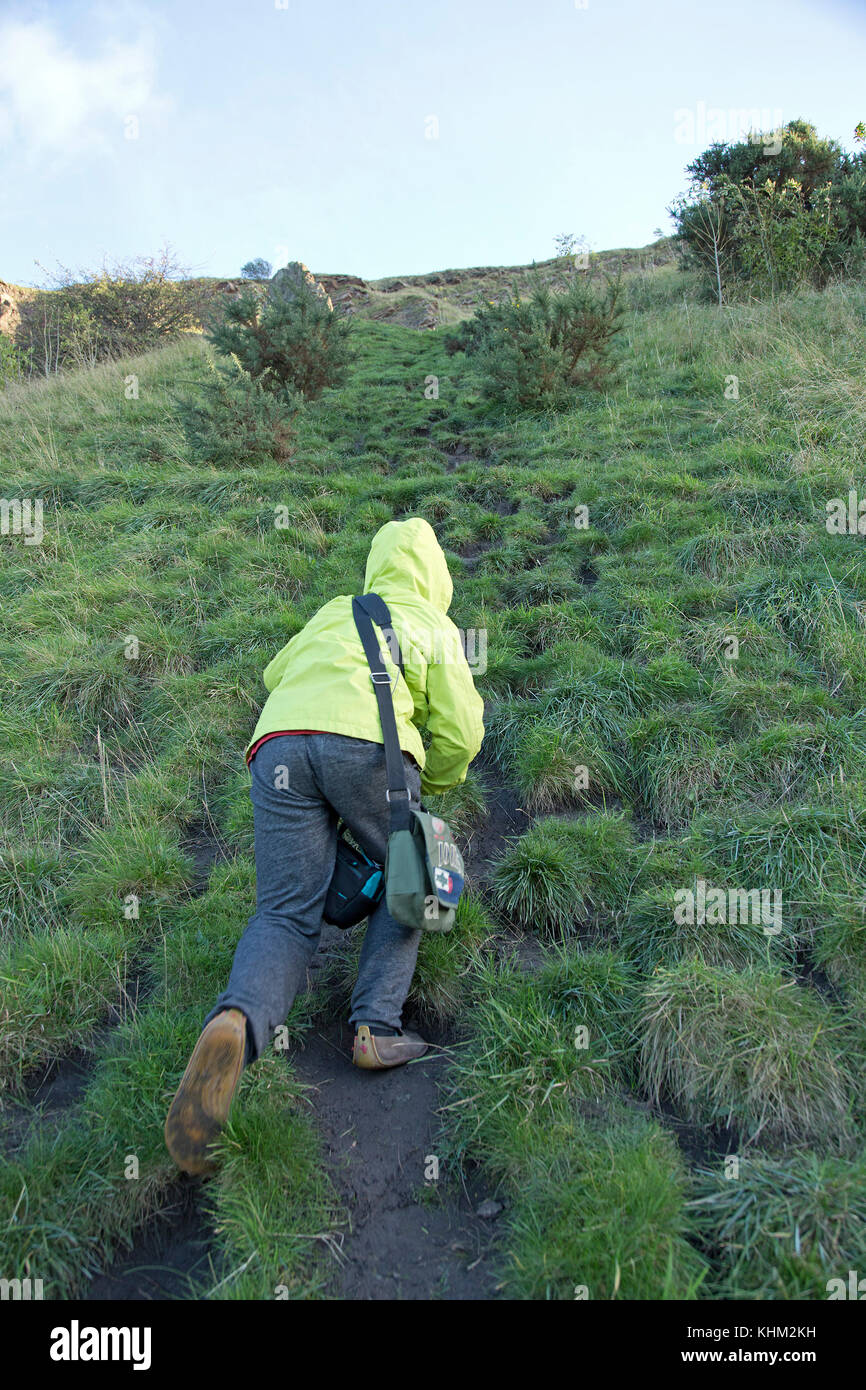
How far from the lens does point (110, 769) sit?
4602mm

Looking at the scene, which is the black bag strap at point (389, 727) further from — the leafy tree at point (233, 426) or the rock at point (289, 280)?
the rock at point (289, 280)

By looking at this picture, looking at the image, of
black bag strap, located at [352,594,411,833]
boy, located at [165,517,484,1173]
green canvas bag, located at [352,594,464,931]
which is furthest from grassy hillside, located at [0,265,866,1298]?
black bag strap, located at [352,594,411,833]

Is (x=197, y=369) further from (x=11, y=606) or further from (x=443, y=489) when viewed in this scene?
(x=11, y=606)

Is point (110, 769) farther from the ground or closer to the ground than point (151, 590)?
closer to the ground

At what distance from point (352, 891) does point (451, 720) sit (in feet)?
2.59

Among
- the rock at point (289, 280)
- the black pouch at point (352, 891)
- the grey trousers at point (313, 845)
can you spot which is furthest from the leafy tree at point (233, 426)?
the black pouch at point (352, 891)

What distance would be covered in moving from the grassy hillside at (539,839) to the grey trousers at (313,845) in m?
0.32

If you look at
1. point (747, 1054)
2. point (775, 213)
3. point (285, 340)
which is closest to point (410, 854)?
point (747, 1054)

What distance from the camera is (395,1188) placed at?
2.58 meters

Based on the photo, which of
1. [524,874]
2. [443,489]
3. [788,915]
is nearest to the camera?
[788,915]

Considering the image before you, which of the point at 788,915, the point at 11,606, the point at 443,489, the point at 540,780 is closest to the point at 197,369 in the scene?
the point at 443,489

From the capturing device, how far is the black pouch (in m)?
3.00

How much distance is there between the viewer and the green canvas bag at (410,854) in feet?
9.12
